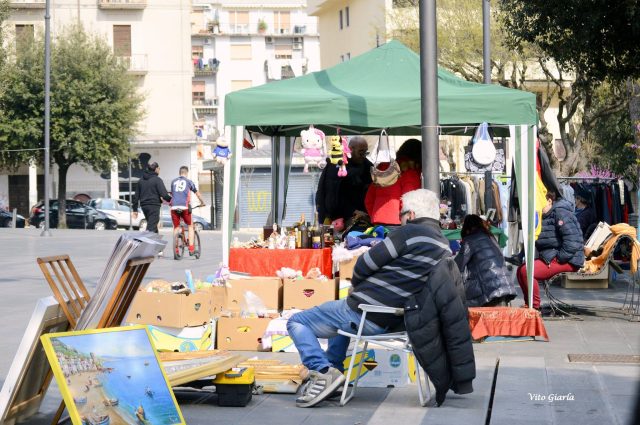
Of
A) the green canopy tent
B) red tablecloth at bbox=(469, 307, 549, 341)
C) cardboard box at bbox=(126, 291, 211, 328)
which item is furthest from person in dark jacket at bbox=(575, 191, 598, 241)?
cardboard box at bbox=(126, 291, 211, 328)

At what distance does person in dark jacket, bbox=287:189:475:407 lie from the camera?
7.25m

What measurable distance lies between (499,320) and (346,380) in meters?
3.74

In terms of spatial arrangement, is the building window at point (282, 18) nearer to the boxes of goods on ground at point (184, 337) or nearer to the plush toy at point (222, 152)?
the plush toy at point (222, 152)

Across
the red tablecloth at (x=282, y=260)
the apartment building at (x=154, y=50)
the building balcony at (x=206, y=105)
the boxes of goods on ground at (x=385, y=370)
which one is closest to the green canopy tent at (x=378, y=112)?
the red tablecloth at (x=282, y=260)

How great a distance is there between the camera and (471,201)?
22547 millimetres

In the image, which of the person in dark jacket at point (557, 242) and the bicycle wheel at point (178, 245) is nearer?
the person in dark jacket at point (557, 242)

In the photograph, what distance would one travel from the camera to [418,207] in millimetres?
7645

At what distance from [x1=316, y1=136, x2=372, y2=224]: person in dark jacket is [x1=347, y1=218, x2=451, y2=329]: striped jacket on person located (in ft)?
17.8

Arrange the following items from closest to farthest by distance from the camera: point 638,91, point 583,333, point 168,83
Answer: point 583,333 → point 638,91 → point 168,83

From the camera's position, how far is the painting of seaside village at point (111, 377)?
573 cm

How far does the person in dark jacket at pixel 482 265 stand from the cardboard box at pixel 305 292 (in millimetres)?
1423

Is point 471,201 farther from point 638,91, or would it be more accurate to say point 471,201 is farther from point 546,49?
point 546,49

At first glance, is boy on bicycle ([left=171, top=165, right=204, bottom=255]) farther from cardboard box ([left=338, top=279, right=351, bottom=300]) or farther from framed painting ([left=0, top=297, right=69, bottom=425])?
framed painting ([left=0, top=297, right=69, bottom=425])

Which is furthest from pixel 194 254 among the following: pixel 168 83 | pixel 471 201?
pixel 168 83
